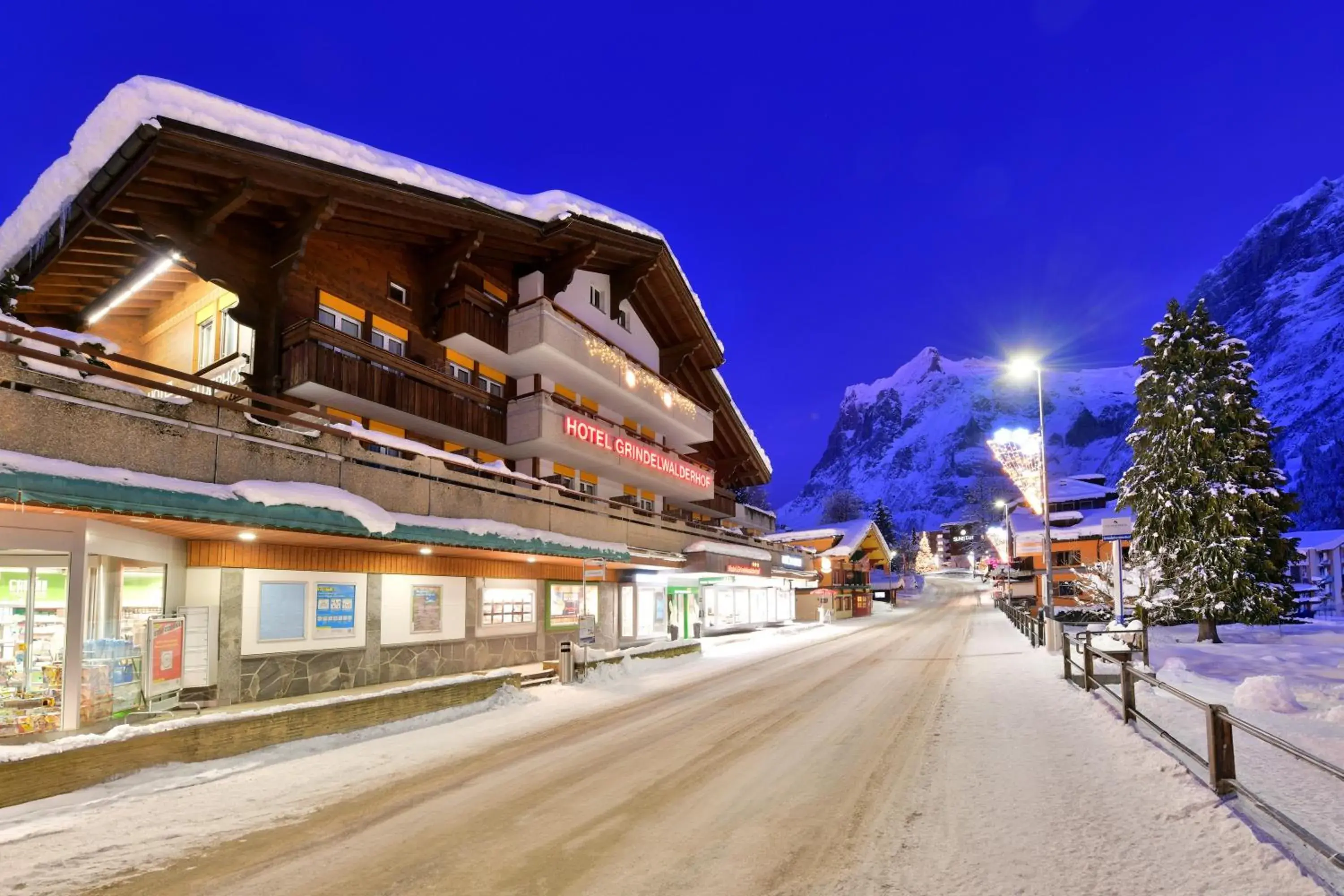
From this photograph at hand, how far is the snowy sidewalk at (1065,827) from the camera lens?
5.49 metres

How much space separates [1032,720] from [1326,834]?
18.9 feet

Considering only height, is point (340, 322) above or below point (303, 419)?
above

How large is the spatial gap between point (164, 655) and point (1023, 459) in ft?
80.5

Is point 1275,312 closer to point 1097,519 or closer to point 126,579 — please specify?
point 1097,519

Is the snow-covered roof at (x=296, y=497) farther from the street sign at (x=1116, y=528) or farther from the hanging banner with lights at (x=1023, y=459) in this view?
the hanging banner with lights at (x=1023, y=459)

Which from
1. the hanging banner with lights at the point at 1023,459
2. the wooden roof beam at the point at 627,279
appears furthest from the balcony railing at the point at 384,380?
the hanging banner with lights at the point at 1023,459

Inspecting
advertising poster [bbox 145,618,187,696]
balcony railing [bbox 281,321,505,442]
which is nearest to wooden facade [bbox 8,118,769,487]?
balcony railing [bbox 281,321,505,442]

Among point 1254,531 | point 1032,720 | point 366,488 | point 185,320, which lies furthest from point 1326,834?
point 1254,531

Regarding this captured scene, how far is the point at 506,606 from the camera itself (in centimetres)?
2112

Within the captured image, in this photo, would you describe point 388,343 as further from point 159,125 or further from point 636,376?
point 636,376

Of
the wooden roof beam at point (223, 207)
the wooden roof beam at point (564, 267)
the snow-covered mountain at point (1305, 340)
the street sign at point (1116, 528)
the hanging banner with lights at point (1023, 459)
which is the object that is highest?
the snow-covered mountain at point (1305, 340)

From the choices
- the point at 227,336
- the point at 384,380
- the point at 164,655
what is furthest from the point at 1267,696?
the point at 227,336

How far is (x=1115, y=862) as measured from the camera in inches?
232

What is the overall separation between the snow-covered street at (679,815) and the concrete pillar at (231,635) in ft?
10.3
